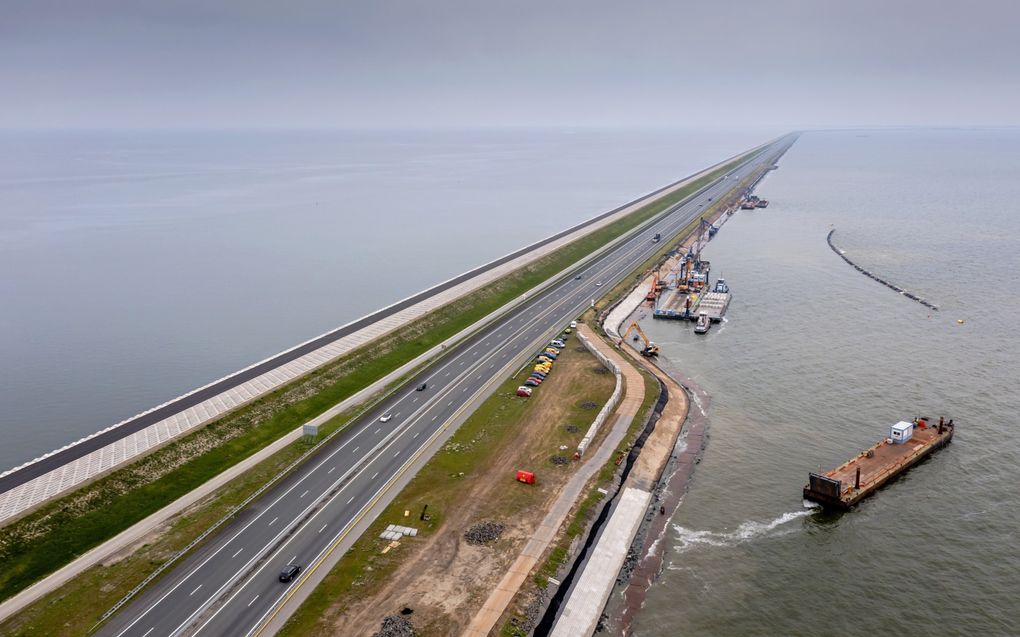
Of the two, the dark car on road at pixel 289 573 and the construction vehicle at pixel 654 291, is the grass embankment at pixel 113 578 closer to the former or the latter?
the dark car on road at pixel 289 573

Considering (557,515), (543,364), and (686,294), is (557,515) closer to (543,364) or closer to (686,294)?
(543,364)

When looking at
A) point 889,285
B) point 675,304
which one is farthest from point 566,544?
point 889,285

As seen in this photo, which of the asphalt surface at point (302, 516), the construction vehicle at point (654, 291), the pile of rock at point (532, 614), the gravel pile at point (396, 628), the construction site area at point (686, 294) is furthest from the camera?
the construction vehicle at point (654, 291)

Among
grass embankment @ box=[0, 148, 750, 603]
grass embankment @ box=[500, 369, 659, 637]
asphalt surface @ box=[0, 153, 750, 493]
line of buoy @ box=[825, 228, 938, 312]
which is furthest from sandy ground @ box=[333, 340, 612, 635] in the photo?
line of buoy @ box=[825, 228, 938, 312]

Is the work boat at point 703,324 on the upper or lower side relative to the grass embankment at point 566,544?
upper

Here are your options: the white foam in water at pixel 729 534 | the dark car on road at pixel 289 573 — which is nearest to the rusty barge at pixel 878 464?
the white foam in water at pixel 729 534

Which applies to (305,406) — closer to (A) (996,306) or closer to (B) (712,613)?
(B) (712,613)

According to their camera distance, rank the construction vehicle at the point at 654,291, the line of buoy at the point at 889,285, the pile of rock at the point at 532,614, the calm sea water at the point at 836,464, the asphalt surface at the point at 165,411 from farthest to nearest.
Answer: the construction vehicle at the point at 654,291, the line of buoy at the point at 889,285, the asphalt surface at the point at 165,411, the calm sea water at the point at 836,464, the pile of rock at the point at 532,614
